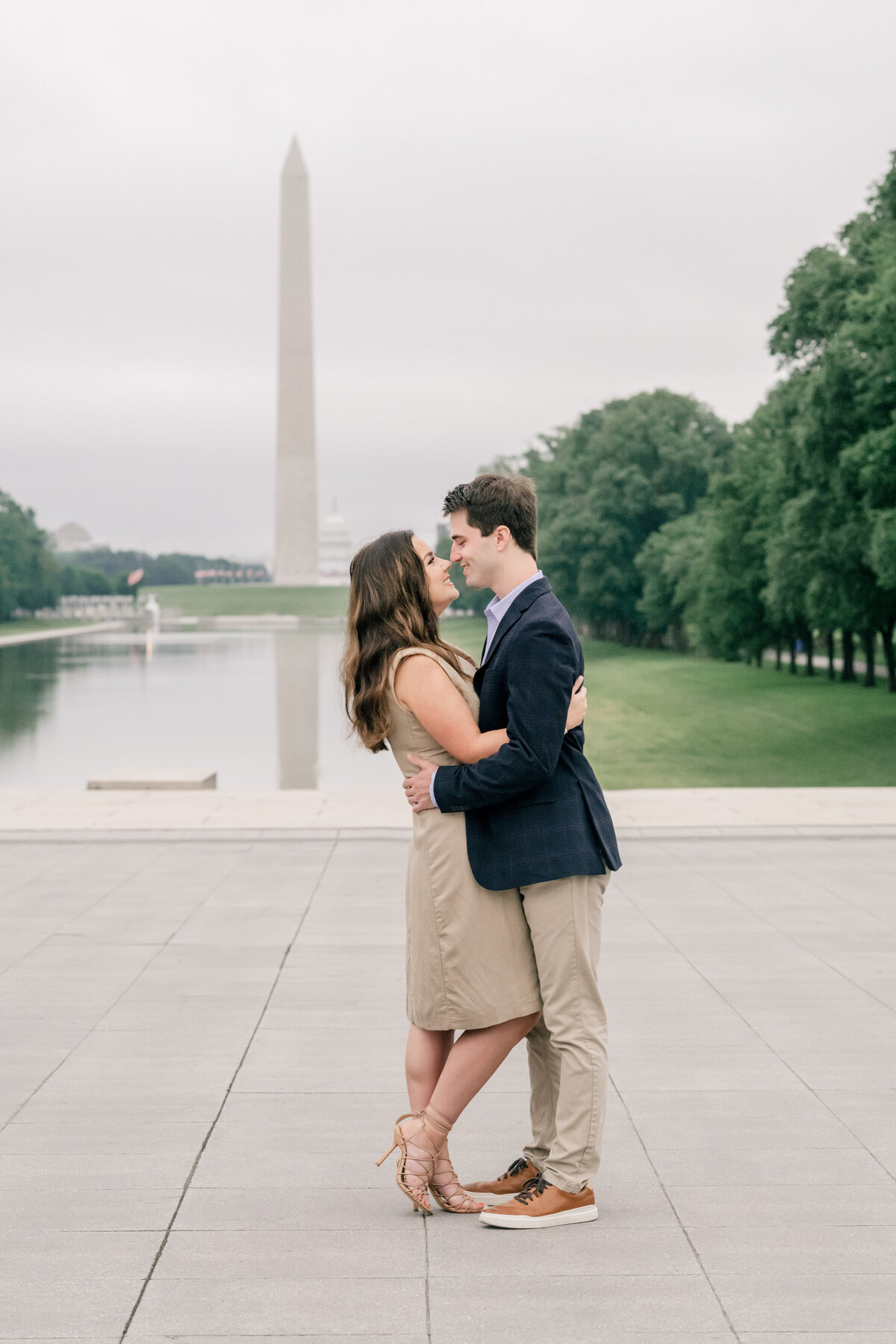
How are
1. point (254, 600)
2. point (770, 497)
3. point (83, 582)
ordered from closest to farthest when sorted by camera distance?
point (770, 497) → point (254, 600) → point (83, 582)

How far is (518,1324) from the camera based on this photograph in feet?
9.93

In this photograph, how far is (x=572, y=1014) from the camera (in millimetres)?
3547

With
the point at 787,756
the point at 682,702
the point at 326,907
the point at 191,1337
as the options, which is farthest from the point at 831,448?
the point at 191,1337

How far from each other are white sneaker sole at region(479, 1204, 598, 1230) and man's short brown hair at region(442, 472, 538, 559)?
167cm

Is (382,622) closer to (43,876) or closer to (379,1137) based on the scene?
(379,1137)

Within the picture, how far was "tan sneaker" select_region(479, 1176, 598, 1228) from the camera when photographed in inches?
139

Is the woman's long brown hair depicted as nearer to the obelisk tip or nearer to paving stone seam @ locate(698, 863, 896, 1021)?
paving stone seam @ locate(698, 863, 896, 1021)

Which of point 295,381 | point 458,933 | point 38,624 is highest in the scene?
point 295,381

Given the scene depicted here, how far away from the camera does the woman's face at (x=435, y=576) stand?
3652mm

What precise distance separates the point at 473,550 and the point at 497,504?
131 millimetres

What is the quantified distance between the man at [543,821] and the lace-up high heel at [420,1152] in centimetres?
17

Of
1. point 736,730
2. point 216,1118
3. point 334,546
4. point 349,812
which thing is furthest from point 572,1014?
point 334,546

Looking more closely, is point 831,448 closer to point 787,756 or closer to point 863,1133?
point 787,756

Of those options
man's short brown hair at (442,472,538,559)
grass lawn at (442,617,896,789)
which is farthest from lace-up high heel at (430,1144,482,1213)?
grass lawn at (442,617,896,789)
